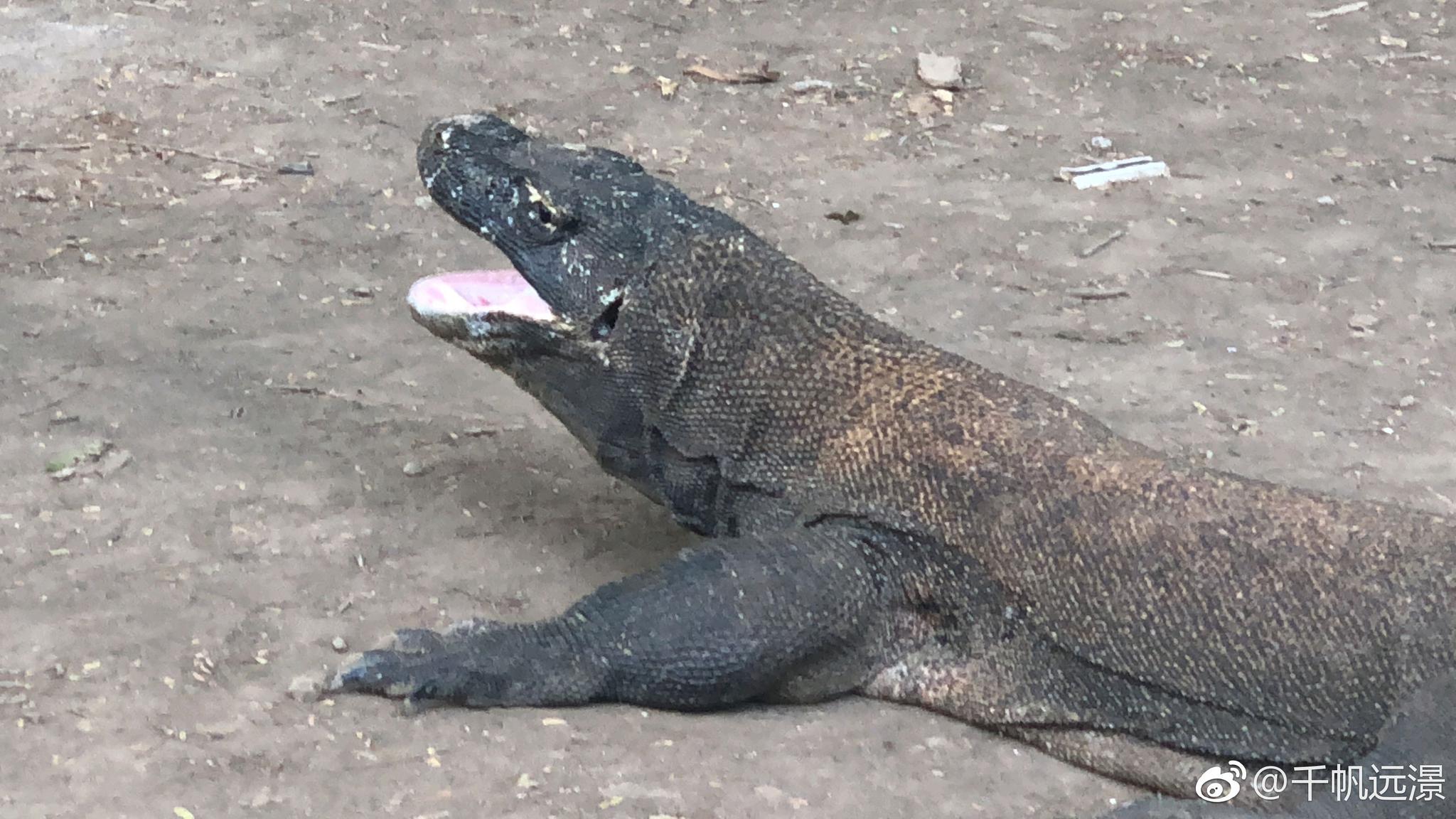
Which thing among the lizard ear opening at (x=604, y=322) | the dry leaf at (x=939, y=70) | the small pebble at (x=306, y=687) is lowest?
the dry leaf at (x=939, y=70)

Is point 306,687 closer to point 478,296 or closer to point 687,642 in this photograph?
point 687,642

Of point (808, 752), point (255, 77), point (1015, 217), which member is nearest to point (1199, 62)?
point (1015, 217)

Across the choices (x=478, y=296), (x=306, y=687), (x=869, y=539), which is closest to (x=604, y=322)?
(x=478, y=296)

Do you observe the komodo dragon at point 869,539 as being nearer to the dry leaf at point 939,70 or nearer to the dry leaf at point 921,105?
the dry leaf at point 921,105

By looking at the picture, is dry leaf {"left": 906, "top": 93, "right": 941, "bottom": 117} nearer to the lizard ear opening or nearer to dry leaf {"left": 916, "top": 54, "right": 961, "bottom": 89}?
dry leaf {"left": 916, "top": 54, "right": 961, "bottom": 89}

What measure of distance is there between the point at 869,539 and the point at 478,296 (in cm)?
123

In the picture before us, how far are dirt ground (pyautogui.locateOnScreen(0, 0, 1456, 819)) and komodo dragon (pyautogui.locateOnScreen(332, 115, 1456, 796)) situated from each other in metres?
0.14

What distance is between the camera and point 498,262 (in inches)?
226

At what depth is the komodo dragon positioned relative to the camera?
9.61 feet

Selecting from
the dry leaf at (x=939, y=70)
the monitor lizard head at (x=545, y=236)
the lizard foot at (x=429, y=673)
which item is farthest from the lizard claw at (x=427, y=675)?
the dry leaf at (x=939, y=70)

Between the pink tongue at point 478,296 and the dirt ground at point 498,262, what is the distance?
62 centimetres

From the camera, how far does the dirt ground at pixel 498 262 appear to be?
9.39 feet

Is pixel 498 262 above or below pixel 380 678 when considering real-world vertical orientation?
below

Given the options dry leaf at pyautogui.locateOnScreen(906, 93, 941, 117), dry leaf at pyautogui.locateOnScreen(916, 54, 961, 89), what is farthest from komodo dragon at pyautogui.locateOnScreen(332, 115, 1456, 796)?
dry leaf at pyautogui.locateOnScreen(916, 54, 961, 89)
